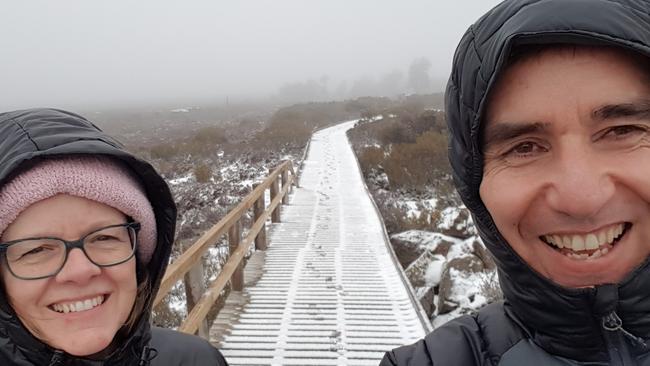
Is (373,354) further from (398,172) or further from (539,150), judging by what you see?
(398,172)

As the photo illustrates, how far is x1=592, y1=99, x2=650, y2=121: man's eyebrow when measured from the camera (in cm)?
106

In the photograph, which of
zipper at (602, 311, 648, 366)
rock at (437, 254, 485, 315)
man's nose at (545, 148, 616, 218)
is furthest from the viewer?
rock at (437, 254, 485, 315)

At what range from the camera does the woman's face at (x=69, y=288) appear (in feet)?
4.40

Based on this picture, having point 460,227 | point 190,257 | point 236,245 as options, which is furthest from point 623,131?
point 460,227

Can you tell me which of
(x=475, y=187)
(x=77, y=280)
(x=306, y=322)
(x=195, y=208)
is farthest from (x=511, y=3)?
(x=195, y=208)

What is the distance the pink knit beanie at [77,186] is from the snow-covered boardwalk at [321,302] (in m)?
2.95

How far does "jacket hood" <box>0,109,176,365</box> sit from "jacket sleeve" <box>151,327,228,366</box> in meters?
0.17

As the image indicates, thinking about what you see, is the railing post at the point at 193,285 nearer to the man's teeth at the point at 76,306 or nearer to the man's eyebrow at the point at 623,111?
the man's teeth at the point at 76,306

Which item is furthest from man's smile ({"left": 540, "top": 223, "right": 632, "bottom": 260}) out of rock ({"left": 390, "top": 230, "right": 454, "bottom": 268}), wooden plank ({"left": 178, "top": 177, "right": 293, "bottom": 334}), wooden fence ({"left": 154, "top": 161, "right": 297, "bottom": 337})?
rock ({"left": 390, "top": 230, "right": 454, "bottom": 268})

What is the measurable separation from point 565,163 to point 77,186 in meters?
1.35

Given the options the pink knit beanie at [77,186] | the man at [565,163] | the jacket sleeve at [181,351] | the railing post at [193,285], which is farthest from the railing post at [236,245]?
the man at [565,163]

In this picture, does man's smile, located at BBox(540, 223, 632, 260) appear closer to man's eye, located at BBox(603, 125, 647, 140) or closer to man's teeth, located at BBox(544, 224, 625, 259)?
man's teeth, located at BBox(544, 224, 625, 259)

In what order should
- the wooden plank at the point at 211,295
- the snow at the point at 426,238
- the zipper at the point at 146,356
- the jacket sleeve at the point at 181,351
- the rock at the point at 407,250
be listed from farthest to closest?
the rock at the point at 407,250
the snow at the point at 426,238
the wooden plank at the point at 211,295
the jacket sleeve at the point at 181,351
the zipper at the point at 146,356

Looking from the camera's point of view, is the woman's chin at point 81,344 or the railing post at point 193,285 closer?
the woman's chin at point 81,344
